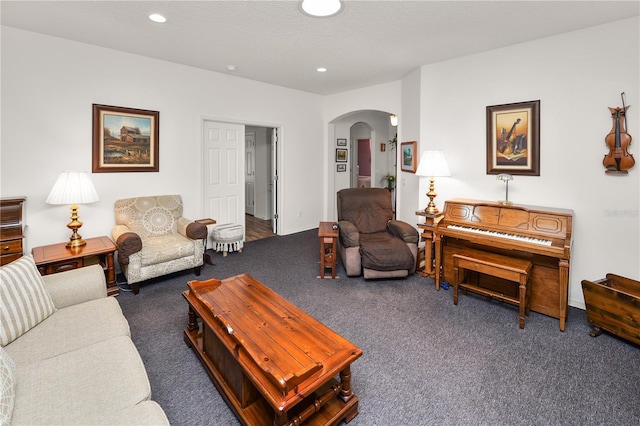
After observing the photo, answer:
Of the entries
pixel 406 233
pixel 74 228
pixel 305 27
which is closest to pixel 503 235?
pixel 406 233

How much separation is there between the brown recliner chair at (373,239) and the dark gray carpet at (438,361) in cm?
26

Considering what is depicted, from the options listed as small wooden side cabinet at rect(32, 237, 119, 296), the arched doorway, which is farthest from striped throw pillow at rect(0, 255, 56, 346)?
the arched doorway

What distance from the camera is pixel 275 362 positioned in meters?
1.55

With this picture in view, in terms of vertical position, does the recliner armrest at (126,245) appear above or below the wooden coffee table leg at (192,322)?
above

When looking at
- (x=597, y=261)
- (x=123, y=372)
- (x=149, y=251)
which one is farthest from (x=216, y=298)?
(x=597, y=261)

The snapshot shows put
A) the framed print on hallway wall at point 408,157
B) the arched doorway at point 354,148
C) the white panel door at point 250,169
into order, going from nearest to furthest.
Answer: the framed print on hallway wall at point 408,157
the arched doorway at point 354,148
the white panel door at point 250,169

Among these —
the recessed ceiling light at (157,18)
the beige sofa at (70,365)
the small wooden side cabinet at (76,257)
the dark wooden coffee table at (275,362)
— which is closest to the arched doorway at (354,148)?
the recessed ceiling light at (157,18)

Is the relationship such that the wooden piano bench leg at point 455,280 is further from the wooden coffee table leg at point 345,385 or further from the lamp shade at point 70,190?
the lamp shade at point 70,190

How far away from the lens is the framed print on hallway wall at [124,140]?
367 centimetres

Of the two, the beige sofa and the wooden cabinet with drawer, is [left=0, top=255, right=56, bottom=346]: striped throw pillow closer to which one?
the beige sofa

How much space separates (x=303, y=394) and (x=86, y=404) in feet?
2.82

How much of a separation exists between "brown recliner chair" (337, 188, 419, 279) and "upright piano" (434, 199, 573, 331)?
394 mm

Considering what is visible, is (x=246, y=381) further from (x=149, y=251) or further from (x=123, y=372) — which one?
(x=149, y=251)

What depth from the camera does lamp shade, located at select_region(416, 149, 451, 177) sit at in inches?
145
